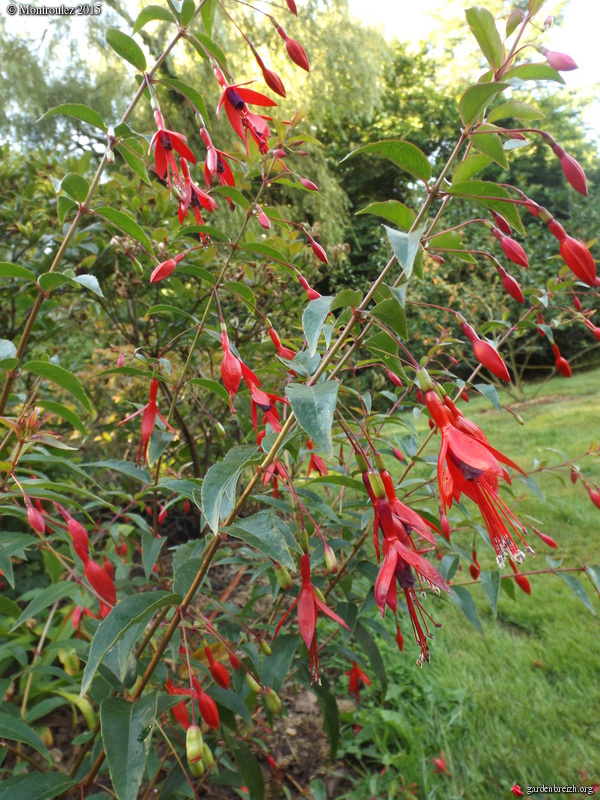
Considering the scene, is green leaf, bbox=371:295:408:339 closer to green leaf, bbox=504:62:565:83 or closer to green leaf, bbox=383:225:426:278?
green leaf, bbox=383:225:426:278

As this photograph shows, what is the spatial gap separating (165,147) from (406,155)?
0.35 m

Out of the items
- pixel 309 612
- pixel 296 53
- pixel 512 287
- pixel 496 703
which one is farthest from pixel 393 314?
pixel 496 703

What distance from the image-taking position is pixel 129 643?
559 mm

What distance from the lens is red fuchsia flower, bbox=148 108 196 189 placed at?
657mm

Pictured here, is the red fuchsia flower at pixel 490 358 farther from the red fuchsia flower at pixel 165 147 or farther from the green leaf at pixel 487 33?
the red fuchsia flower at pixel 165 147

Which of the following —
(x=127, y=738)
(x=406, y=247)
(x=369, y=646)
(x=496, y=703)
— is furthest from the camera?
(x=496, y=703)

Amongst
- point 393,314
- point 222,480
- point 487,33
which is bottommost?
point 222,480

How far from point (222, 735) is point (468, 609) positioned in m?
0.42

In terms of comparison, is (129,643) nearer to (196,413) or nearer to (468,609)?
(468,609)

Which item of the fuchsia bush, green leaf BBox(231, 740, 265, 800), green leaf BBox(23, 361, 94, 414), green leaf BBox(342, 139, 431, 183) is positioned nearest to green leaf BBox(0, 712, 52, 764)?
the fuchsia bush

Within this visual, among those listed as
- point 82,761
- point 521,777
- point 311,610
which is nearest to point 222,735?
point 82,761

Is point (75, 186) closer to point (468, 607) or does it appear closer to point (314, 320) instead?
point (314, 320)

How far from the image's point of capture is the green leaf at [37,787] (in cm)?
55

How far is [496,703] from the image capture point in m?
1.25
